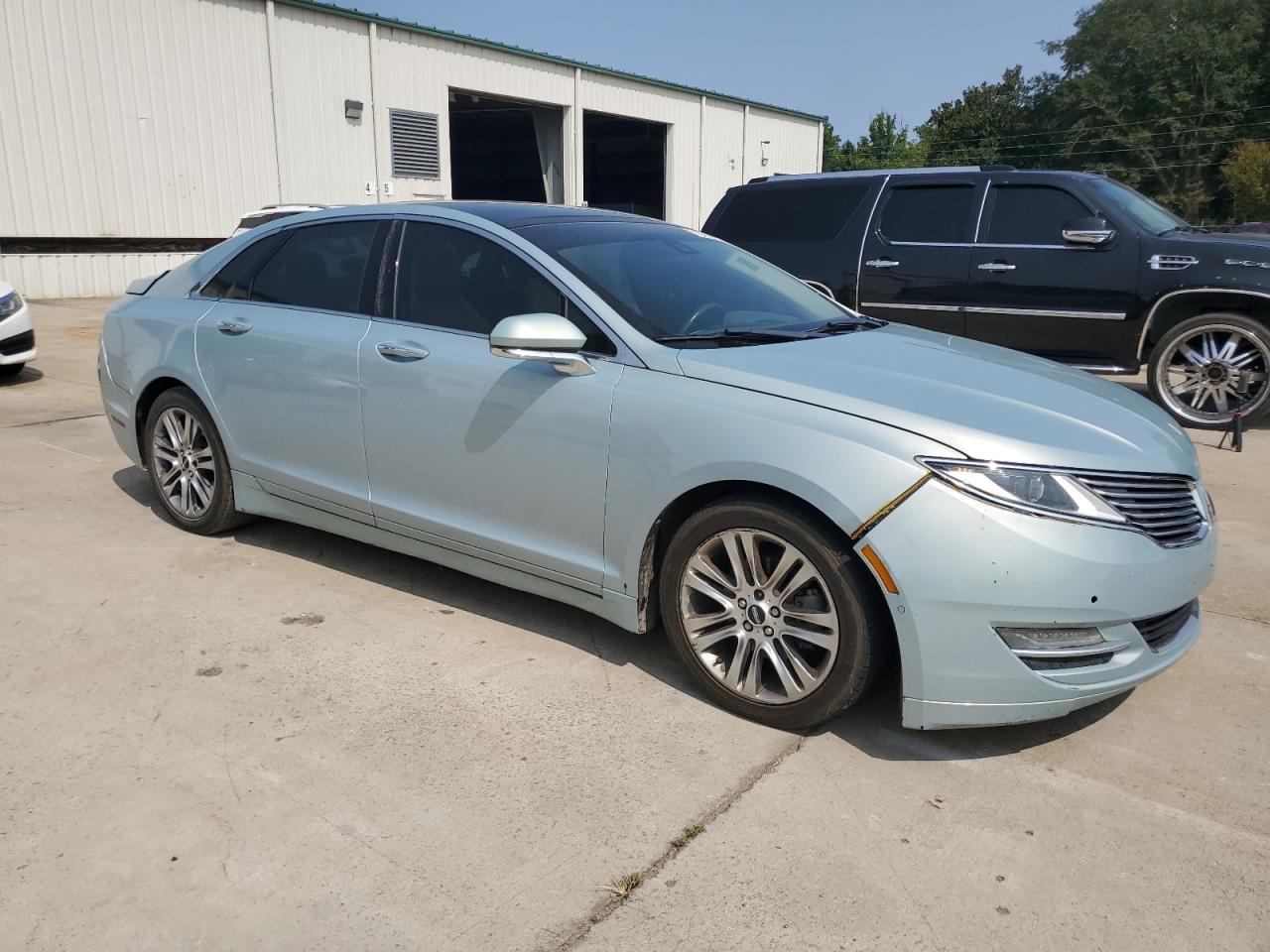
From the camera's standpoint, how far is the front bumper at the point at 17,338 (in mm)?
9031

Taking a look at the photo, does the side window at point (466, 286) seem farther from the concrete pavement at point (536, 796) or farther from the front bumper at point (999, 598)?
the front bumper at point (999, 598)

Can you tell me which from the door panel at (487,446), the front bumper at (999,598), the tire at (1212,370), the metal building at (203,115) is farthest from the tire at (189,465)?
the metal building at (203,115)

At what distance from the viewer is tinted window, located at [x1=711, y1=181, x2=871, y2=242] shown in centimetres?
860

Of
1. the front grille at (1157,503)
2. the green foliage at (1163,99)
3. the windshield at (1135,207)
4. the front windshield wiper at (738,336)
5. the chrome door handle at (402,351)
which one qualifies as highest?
the green foliage at (1163,99)

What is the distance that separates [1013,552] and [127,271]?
18985 millimetres

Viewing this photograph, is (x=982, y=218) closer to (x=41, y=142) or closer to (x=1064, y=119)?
(x=41, y=142)

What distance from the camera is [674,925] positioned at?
7.86 feet

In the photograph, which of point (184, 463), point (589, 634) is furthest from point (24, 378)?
point (589, 634)

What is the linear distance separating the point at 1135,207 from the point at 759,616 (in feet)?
21.2

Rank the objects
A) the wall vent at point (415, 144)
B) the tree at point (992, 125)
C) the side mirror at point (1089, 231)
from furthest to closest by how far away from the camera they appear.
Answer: the tree at point (992, 125), the wall vent at point (415, 144), the side mirror at point (1089, 231)

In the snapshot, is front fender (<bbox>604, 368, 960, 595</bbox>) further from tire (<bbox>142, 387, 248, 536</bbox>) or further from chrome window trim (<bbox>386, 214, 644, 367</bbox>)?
tire (<bbox>142, 387, 248, 536</bbox>)

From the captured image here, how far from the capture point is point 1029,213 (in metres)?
7.93

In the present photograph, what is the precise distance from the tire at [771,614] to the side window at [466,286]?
85 cm

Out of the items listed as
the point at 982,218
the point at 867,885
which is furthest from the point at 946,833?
the point at 982,218
